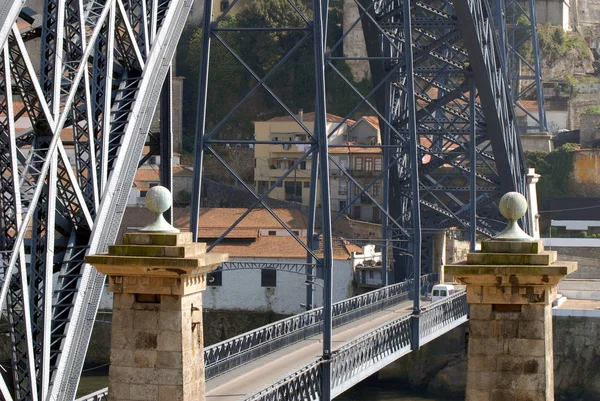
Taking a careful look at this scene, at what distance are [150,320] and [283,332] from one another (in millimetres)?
20541

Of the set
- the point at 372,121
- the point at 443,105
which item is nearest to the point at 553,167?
the point at 372,121

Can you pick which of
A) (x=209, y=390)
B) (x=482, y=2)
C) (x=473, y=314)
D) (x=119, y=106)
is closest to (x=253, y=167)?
(x=482, y=2)

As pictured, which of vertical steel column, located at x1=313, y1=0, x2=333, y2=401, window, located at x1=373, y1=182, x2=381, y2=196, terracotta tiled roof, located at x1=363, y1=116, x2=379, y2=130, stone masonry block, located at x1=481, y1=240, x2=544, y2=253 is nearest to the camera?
stone masonry block, located at x1=481, y1=240, x2=544, y2=253

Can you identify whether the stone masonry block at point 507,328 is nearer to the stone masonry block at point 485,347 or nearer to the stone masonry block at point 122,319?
the stone masonry block at point 485,347

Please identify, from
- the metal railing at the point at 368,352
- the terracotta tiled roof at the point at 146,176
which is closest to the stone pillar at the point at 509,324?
the metal railing at the point at 368,352

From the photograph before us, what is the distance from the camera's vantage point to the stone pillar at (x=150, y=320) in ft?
40.0

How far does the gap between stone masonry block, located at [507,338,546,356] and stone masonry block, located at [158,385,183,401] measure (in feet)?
8.17

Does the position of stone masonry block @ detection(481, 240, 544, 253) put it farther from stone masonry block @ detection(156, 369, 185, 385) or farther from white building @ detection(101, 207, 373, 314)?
white building @ detection(101, 207, 373, 314)

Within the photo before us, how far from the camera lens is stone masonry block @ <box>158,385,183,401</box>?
39.9 ft

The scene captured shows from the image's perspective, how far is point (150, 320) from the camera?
12.3 m

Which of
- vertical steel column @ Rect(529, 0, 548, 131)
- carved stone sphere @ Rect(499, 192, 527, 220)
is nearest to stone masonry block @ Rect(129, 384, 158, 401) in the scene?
carved stone sphere @ Rect(499, 192, 527, 220)

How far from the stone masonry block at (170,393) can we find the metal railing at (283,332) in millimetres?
14065

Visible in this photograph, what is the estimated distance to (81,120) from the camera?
15.3 metres

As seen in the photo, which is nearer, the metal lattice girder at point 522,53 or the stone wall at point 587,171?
the metal lattice girder at point 522,53
